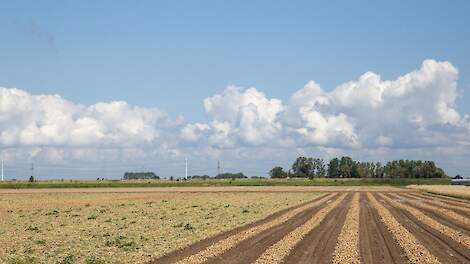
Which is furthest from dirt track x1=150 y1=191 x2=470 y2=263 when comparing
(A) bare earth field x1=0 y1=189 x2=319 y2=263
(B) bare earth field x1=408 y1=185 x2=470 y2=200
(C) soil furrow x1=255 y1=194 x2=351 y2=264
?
(B) bare earth field x1=408 y1=185 x2=470 y2=200

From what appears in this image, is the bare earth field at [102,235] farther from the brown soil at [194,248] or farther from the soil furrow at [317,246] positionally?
the soil furrow at [317,246]

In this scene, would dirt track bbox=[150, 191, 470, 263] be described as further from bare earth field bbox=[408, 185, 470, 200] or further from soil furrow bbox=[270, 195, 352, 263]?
Result: bare earth field bbox=[408, 185, 470, 200]

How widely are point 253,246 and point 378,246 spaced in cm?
631

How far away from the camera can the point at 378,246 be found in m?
28.6

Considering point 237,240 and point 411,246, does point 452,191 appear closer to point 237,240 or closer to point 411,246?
point 411,246

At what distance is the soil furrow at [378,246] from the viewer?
24.4m

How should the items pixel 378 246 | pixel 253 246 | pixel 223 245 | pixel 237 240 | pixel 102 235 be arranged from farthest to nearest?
pixel 102 235
pixel 237 240
pixel 223 245
pixel 253 246
pixel 378 246

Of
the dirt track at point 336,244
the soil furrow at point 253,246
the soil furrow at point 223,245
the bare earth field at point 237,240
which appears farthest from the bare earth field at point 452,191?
the soil furrow at point 223,245

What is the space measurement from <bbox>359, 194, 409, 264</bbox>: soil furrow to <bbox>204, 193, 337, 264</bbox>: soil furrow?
4.67 m

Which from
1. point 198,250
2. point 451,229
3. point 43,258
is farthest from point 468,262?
point 43,258

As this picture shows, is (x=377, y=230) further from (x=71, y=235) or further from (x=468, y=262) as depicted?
(x=71, y=235)

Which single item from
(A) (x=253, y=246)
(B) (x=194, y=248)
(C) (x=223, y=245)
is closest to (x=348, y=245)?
(A) (x=253, y=246)

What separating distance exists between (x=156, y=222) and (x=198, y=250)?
17.2 meters

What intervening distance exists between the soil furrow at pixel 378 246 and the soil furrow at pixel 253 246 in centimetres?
467
